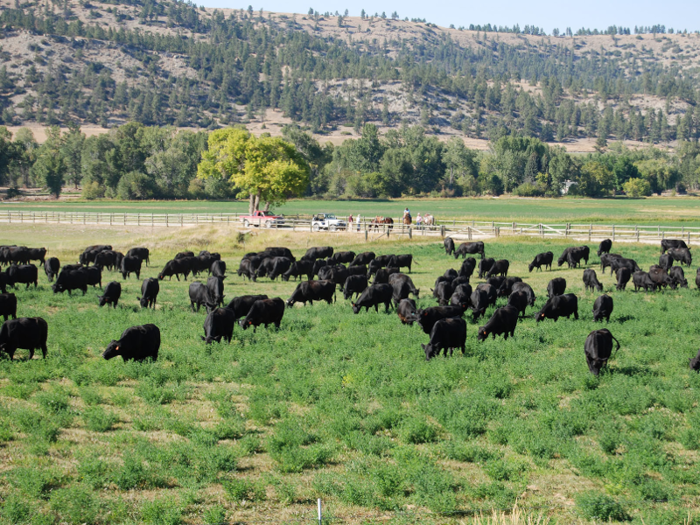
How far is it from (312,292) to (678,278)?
43.7 ft

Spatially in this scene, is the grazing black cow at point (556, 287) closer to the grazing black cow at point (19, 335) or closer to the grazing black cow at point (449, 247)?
the grazing black cow at point (449, 247)

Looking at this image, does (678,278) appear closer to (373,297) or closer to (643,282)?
(643,282)

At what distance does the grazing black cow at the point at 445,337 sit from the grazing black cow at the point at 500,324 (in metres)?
1.47

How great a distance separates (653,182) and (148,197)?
10249 centimetres

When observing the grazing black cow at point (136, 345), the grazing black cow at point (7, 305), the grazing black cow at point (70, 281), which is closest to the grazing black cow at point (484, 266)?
the grazing black cow at point (70, 281)

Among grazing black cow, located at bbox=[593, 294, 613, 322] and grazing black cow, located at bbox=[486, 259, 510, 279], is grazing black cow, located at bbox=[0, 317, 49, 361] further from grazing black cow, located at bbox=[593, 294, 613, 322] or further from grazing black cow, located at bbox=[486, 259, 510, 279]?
grazing black cow, located at bbox=[486, 259, 510, 279]

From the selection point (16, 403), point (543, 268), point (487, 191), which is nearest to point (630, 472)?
point (16, 403)

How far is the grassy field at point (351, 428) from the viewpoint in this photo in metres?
8.03

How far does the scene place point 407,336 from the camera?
16.1 meters

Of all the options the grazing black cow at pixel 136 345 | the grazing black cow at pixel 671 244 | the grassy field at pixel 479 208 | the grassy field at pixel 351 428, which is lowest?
the grassy field at pixel 351 428

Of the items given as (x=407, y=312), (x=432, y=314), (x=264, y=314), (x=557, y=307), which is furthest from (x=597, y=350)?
(x=264, y=314)

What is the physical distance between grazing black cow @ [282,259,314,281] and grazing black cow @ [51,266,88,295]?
8236 mm

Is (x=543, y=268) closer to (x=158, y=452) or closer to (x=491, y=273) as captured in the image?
(x=491, y=273)

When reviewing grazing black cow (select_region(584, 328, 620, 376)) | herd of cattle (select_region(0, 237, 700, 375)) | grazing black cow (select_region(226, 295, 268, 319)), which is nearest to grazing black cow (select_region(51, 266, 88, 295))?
herd of cattle (select_region(0, 237, 700, 375))
